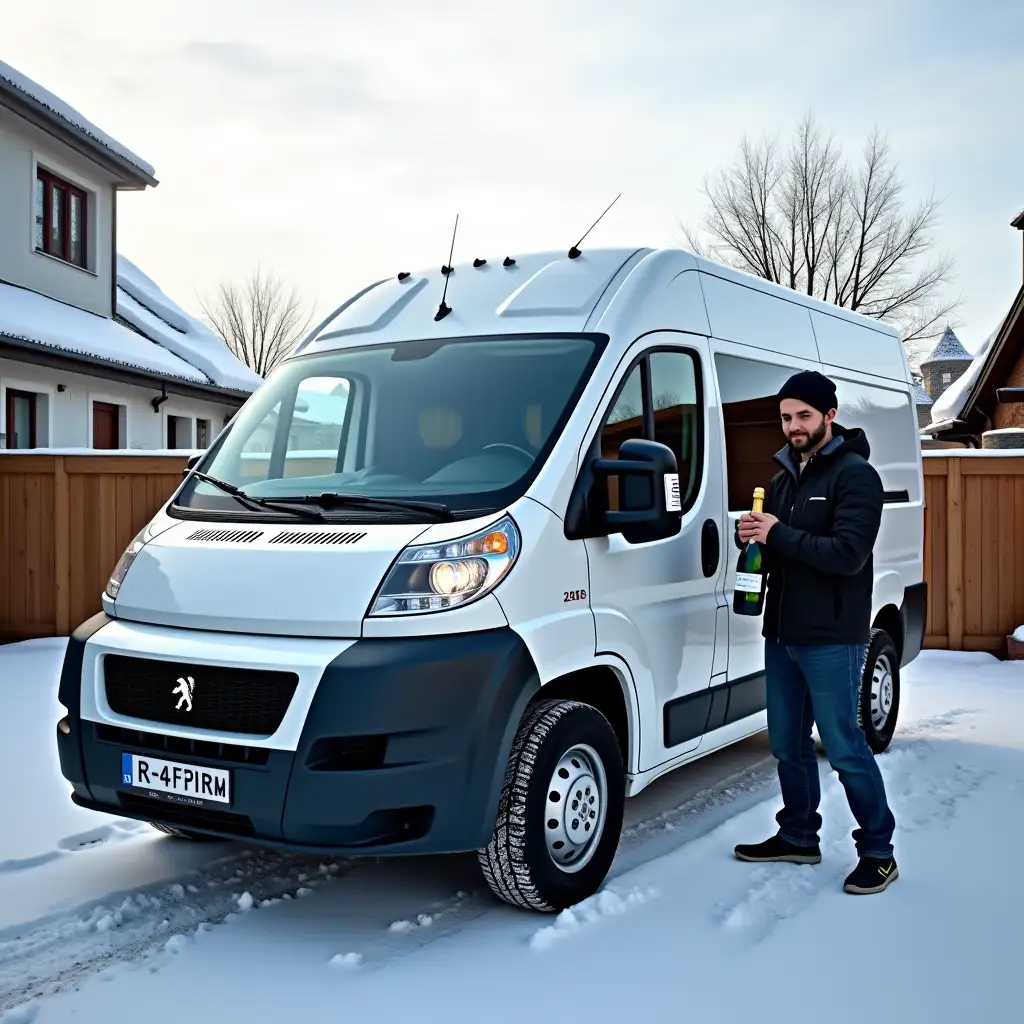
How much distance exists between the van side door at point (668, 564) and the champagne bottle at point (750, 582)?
0.30 m

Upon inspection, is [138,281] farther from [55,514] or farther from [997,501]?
[997,501]

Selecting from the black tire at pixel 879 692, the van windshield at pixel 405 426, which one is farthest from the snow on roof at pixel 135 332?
the black tire at pixel 879 692

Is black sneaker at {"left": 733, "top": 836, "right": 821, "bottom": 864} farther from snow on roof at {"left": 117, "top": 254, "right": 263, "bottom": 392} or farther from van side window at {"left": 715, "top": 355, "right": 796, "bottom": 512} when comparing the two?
snow on roof at {"left": 117, "top": 254, "right": 263, "bottom": 392}

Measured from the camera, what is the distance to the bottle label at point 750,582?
4.57 metres

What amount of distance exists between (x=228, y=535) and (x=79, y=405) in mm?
14601

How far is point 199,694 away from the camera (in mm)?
3828

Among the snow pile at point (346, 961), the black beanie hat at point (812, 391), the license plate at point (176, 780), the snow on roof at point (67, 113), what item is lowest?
the snow pile at point (346, 961)

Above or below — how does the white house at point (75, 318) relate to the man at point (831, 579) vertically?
above

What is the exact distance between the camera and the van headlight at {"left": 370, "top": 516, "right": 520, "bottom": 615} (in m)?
3.73

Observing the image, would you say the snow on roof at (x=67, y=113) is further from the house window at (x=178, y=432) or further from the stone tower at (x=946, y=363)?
the stone tower at (x=946, y=363)

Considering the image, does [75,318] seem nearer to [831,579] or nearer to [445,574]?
[445,574]

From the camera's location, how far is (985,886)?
4.51m

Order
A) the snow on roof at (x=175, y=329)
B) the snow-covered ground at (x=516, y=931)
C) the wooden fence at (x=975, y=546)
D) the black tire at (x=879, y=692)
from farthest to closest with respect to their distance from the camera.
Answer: the snow on roof at (x=175, y=329) → the wooden fence at (x=975, y=546) → the black tire at (x=879, y=692) → the snow-covered ground at (x=516, y=931)

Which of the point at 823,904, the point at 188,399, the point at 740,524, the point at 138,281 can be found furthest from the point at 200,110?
the point at 138,281
